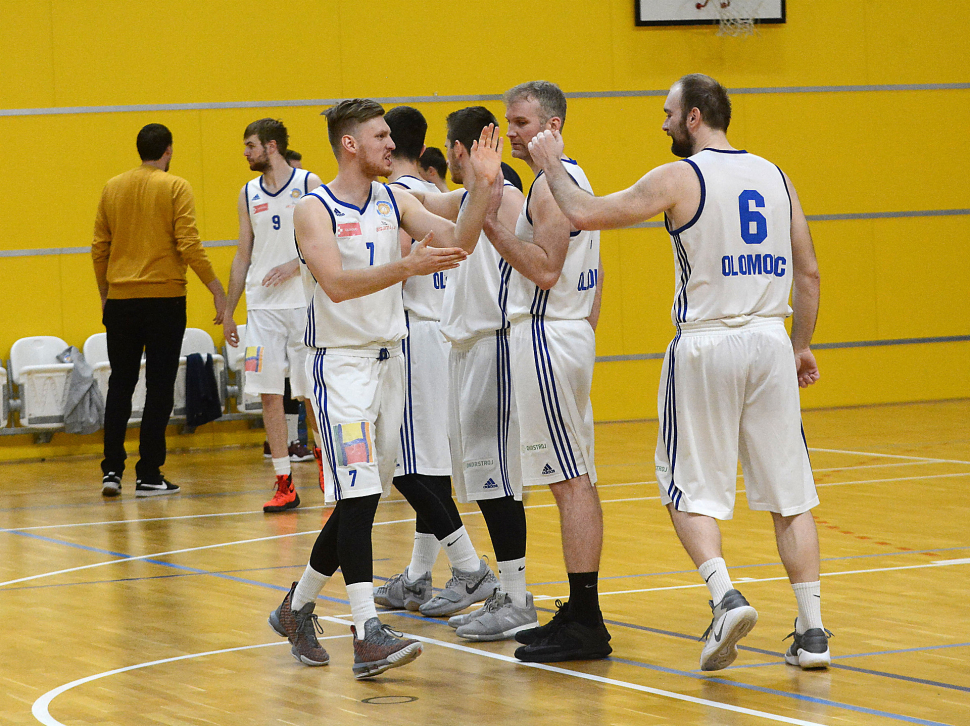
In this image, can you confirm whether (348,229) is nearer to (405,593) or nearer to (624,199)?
(624,199)

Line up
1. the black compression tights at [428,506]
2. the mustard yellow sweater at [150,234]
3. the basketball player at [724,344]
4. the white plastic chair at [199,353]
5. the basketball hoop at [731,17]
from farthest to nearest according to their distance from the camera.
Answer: the basketball hoop at [731,17]
the white plastic chair at [199,353]
the mustard yellow sweater at [150,234]
the black compression tights at [428,506]
the basketball player at [724,344]

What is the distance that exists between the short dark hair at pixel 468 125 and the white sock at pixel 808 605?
1795mm

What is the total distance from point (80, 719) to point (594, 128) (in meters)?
9.34

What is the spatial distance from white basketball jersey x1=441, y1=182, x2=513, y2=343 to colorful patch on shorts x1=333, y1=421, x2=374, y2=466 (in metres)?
0.82

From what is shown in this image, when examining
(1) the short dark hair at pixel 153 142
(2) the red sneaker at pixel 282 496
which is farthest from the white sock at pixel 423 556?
(1) the short dark hair at pixel 153 142

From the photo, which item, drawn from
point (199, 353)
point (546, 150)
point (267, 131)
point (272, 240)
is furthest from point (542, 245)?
point (199, 353)

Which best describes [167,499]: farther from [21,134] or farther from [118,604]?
[21,134]

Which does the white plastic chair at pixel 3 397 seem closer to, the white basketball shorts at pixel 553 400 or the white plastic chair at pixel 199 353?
the white plastic chair at pixel 199 353

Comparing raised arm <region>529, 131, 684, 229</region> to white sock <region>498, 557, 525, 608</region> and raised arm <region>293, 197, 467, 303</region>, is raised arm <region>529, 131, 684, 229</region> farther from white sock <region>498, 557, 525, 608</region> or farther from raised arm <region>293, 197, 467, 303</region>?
white sock <region>498, 557, 525, 608</region>

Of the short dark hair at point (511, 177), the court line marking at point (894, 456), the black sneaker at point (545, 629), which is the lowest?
the court line marking at point (894, 456)

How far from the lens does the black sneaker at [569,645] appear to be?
4.38 metres

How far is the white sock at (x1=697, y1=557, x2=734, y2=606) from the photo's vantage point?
403cm

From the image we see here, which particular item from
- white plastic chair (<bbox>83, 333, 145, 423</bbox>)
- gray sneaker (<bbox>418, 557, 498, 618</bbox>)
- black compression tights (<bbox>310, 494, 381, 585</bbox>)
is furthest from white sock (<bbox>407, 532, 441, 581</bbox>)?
white plastic chair (<bbox>83, 333, 145, 423</bbox>)

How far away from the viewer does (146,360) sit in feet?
29.1
